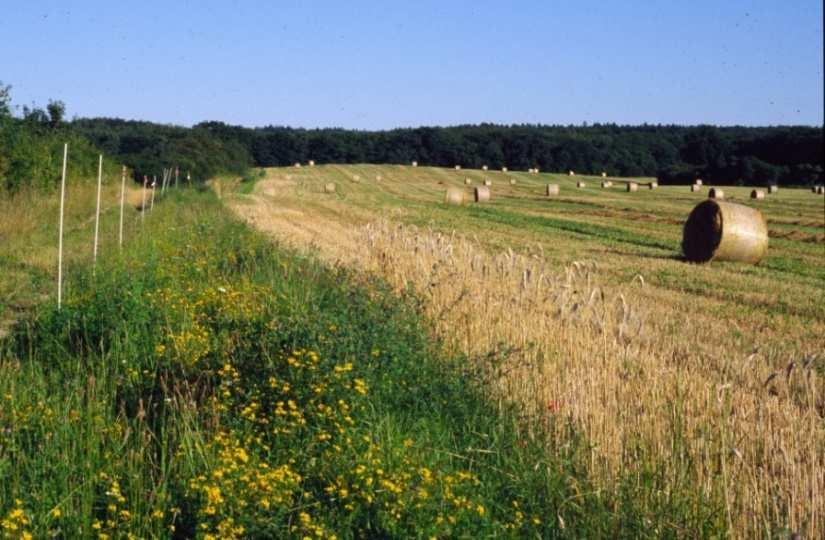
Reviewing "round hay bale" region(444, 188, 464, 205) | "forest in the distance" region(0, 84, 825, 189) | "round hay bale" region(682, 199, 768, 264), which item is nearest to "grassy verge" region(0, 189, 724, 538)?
"round hay bale" region(682, 199, 768, 264)

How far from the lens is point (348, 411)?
7.04 metres

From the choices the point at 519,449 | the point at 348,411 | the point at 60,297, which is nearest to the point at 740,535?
the point at 519,449

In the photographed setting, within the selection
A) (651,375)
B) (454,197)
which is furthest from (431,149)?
(651,375)

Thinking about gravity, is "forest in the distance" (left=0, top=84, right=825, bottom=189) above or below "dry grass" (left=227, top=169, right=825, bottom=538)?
above

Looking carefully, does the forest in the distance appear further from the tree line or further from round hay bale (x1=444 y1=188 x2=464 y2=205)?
round hay bale (x1=444 y1=188 x2=464 y2=205)

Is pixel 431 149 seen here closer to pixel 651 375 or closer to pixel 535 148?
pixel 535 148

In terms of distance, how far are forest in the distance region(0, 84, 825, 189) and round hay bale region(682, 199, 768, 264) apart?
16.4 metres

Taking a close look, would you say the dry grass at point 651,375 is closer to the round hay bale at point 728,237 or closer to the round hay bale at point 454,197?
the round hay bale at point 728,237

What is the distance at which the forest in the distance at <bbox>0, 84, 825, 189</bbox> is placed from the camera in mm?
36269

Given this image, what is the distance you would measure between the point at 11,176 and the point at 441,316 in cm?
1970

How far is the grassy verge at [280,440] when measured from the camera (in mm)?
5613

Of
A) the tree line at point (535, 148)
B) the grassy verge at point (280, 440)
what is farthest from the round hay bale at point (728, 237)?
the tree line at point (535, 148)

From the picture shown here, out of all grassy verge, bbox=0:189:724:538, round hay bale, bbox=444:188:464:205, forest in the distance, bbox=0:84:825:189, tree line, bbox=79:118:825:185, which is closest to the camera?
grassy verge, bbox=0:189:724:538

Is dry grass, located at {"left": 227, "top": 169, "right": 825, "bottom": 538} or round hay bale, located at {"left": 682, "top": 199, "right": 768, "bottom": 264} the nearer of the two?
dry grass, located at {"left": 227, "top": 169, "right": 825, "bottom": 538}
